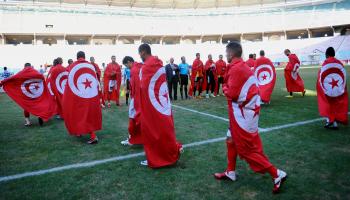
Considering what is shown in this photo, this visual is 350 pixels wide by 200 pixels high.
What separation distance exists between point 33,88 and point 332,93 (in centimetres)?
797

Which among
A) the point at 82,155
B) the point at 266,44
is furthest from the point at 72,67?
the point at 266,44

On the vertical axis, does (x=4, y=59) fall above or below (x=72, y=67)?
above

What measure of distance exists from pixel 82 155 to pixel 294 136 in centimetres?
447

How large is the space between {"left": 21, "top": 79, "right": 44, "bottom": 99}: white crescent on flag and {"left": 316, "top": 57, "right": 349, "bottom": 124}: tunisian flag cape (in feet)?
25.1

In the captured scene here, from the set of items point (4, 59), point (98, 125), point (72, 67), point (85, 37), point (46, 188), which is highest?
point (85, 37)

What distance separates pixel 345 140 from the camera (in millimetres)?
5664

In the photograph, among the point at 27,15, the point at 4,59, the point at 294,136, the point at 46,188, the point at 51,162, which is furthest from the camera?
the point at 27,15

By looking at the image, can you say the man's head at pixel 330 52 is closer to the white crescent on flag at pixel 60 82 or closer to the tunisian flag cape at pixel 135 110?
the tunisian flag cape at pixel 135 110

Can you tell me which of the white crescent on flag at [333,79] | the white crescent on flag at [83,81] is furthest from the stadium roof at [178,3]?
the white crescent on flag at [333,79]

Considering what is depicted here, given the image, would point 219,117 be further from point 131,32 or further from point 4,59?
point 131,32

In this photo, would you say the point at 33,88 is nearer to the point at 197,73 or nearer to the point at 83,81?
the point at 83,81

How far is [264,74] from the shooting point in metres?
10.1

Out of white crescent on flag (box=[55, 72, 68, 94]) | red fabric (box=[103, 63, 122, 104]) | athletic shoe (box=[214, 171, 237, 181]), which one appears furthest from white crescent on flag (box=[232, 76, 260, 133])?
red fabric (box=[103, 63, 122, 104])

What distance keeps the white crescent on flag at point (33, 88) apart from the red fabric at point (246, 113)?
6.52 metres
